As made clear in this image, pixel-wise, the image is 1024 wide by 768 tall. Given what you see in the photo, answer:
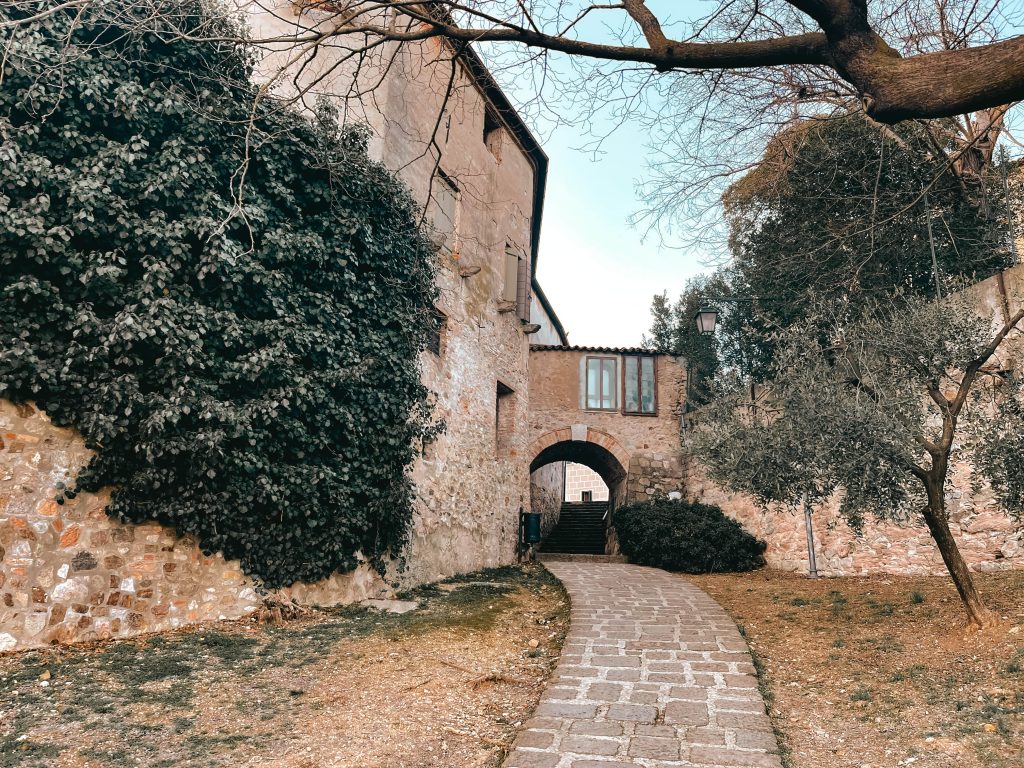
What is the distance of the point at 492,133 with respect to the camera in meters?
13.6

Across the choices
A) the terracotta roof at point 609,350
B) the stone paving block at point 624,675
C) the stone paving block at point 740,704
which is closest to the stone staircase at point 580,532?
the terracotta roof at point 609,350

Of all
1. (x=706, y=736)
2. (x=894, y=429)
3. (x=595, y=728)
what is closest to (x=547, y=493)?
(x=894, y=429)

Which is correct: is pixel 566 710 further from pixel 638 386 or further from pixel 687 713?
pixel 638 386

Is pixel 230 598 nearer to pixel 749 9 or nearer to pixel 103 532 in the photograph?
pixel 103 532

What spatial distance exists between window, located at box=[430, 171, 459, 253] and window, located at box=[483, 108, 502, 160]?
8.13 feet

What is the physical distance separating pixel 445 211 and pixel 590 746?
896 centimetres

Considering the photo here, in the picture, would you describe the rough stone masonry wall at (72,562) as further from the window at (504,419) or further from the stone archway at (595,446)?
the stone archway at (595,446)

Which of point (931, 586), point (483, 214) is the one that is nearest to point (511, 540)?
point (483, 214)

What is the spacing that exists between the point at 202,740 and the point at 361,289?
496 cm

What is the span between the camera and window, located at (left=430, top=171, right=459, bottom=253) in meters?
10.4

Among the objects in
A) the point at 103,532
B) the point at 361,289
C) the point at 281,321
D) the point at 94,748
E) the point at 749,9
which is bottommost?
the point at 94,748

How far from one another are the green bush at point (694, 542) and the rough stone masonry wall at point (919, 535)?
0.47m

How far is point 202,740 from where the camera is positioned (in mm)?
3836

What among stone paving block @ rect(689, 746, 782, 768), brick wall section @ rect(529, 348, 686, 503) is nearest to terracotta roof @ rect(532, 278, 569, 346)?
brick wall section @ rect(529, 348, 686, 503)
